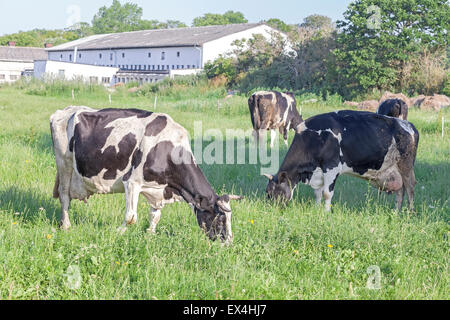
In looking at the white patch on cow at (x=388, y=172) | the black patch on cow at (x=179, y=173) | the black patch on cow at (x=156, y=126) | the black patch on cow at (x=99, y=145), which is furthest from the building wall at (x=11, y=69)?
the black patch on cow at (x=179, y=173)

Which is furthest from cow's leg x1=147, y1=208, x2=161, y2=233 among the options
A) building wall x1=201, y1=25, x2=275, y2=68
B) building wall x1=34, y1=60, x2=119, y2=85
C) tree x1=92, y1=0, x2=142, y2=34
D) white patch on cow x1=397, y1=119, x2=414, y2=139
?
tree x1=92, y1=0, x2=142, y2=34

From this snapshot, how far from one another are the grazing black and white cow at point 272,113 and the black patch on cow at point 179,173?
8.59 m

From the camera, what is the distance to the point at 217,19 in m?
89.0

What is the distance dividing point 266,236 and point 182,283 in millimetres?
1864

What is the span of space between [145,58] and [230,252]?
48595 mm

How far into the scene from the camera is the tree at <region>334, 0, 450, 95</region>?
2797 cm

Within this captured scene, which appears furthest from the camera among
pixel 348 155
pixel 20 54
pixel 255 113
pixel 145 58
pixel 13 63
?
pixel 20 54

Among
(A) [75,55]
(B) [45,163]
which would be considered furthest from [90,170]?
(A) [75,55]

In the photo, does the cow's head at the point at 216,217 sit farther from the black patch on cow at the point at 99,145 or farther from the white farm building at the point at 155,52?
the white farm building at the point at 155,52

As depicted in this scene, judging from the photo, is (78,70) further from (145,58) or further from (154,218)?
(154,218)

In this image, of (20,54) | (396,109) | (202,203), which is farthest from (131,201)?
(20,54)

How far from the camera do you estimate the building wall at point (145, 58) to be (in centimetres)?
4653

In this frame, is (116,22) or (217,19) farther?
(116,22)

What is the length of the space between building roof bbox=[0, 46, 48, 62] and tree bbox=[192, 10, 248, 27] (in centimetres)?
2988
